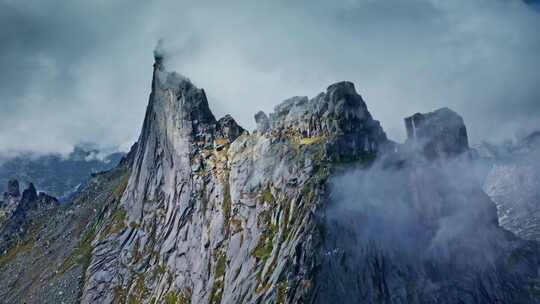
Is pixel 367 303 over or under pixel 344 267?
under

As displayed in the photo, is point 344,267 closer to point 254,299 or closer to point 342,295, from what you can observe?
point 342,295

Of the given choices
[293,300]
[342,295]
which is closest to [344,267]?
[342,295]

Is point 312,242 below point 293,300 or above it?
above

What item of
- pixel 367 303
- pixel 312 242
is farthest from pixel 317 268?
pixel 367 303

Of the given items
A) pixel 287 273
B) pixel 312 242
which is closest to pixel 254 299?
pixel 287 273

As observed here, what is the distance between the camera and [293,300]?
189m

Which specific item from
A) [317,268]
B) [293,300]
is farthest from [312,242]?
[293,300]

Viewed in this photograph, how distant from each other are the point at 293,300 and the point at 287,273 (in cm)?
1089

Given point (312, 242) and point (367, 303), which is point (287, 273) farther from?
point (367, 303)

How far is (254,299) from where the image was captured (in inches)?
7781

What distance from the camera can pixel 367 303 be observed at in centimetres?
19962

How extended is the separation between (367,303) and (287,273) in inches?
1180

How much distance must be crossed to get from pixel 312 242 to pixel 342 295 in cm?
2031

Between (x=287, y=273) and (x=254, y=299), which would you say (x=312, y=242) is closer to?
(x=287, y=273)
